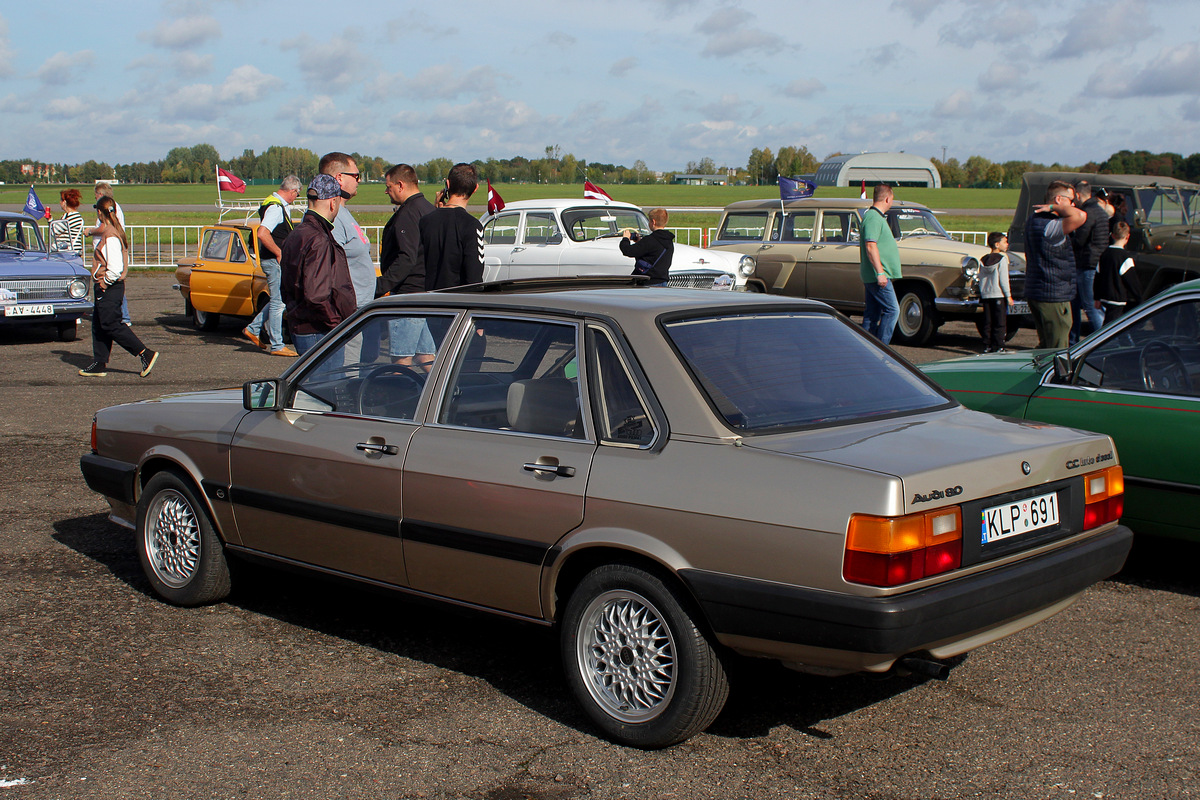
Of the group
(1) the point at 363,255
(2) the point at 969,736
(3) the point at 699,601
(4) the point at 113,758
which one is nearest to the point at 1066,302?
(1) the point at 363,255

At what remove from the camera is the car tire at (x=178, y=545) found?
485cm

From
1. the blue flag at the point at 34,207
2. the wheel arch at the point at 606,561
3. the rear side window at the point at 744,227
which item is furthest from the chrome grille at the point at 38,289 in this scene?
the wheel arch at the point at 606,561

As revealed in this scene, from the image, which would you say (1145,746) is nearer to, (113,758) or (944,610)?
(944,610)

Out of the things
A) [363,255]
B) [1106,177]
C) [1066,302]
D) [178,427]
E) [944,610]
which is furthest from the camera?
[1106,177]

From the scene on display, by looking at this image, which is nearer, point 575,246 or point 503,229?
point 575,246

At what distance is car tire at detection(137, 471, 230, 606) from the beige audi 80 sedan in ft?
0.61

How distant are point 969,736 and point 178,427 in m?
3.54

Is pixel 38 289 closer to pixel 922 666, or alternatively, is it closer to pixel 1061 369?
pixel 1061 369

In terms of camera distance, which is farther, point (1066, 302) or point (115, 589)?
point (1066, 302)

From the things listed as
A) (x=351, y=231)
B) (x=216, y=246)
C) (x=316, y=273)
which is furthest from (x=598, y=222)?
(x=316, y=273)

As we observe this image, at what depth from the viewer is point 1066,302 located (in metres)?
9.20

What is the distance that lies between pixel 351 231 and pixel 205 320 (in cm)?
865

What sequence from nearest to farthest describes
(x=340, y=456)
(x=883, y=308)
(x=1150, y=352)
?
(x=340, y=456) < (x=1150, y=352) < (x=883, y=308)

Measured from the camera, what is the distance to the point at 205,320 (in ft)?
52.6
